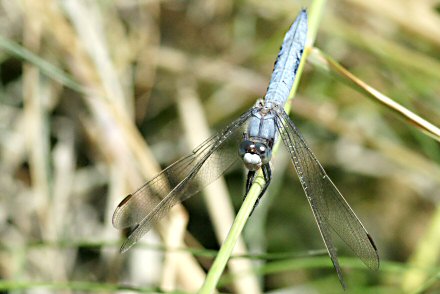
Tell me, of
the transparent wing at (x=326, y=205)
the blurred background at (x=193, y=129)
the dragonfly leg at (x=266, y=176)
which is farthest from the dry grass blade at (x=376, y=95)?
the blurred background at (x=193, y=129)

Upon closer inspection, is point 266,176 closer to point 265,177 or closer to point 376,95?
point 265,177

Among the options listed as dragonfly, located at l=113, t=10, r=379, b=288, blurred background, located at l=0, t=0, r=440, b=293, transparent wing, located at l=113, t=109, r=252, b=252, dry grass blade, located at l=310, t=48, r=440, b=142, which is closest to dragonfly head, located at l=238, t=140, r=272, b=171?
dragonfly, located at l=113, t=10, r=379, b=288

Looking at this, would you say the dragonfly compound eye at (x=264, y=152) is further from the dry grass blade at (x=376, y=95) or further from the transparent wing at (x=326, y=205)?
the dry grass blade at (x=376, y=95)

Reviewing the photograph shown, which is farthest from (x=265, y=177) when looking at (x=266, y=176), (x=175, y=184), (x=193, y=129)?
(x=193, y=129)

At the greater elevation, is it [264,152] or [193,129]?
[193,129]

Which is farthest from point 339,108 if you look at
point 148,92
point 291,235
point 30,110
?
point 30,110

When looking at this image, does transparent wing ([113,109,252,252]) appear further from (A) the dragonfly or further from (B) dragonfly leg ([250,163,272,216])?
(B) dragonfly leg ([250,163,272,216])

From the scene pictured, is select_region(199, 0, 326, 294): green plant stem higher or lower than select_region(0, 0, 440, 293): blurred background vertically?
lower
